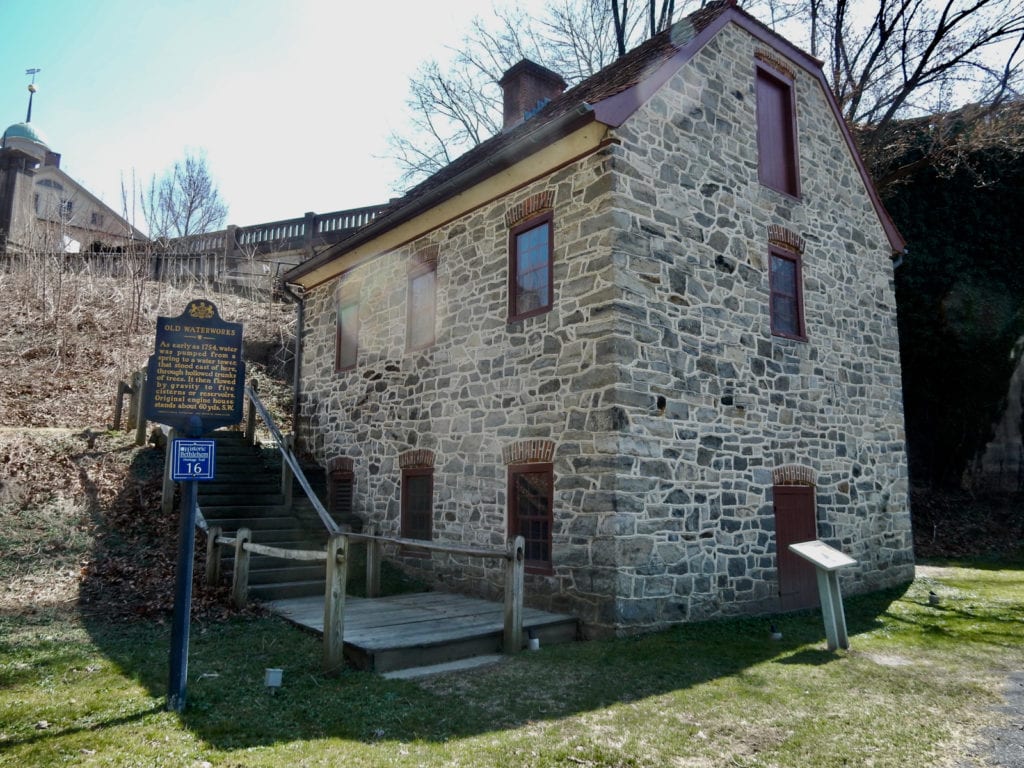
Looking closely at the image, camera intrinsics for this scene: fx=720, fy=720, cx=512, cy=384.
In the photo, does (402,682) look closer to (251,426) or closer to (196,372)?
(196,372)

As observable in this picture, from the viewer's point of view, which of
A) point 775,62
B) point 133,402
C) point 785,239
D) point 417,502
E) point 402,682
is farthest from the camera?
point 133,402

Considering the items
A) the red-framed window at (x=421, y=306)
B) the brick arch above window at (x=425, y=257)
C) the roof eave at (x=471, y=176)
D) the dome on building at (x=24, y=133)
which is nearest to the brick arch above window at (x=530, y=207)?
the roof eave at (x=471, y=176)

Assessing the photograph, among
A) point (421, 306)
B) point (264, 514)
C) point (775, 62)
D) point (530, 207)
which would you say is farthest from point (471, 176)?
point (264, 514)

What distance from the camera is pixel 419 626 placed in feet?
23.9

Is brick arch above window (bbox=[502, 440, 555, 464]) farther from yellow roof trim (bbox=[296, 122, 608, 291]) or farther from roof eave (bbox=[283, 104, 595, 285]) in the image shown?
roof eave (bbox=[283, 104, 595, 285])

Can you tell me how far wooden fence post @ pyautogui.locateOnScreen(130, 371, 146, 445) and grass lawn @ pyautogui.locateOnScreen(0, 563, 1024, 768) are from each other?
556 centimetres

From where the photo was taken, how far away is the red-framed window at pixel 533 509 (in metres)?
8.32

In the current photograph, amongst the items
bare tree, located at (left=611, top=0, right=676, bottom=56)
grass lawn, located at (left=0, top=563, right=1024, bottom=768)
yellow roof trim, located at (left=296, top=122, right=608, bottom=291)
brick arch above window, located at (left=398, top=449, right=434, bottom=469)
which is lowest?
grass lawn, located at (left=0, top=563, right=1024, bottom=768)

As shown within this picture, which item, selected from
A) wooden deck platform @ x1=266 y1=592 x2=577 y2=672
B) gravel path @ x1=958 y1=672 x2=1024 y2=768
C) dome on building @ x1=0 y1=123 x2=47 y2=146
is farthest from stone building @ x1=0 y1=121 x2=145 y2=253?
gravel path @ x1=958 y1=672 x2=1024 y2=768

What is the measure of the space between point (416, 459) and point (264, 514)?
2.46 meters

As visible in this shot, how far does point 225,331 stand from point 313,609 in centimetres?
405

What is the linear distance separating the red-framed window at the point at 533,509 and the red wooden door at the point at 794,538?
3.10 m

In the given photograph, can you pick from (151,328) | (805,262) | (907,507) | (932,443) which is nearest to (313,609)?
(805,262)

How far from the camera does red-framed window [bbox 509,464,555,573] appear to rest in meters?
8.32
